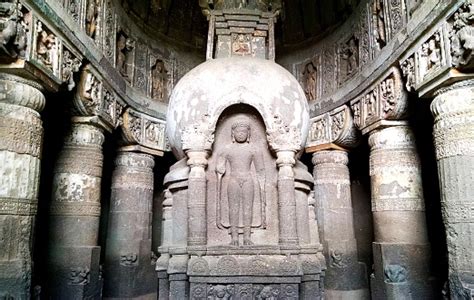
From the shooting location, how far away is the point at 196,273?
5250mm

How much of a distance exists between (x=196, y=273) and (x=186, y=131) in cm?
200

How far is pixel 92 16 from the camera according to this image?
24.2ft

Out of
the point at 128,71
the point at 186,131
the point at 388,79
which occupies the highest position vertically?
the point at 128,71

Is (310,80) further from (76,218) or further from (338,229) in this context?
(76,218)

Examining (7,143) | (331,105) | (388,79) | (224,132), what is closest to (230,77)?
(224,132)

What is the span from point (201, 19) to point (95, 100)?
5.72 metres

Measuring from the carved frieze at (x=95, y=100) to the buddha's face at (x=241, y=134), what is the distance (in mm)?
2615

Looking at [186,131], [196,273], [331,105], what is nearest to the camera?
[196,273]

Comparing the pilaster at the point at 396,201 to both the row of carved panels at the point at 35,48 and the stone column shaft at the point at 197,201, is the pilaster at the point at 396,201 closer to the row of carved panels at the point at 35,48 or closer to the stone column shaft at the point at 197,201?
the stone column shaft at the point at 197,201

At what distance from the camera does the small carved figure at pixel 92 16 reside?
285 inches

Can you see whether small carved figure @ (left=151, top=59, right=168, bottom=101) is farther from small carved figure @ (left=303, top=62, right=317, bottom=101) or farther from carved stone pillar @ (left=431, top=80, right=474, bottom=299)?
carved stone pillar @ (left=431, top=80, right=474, bottom=299)

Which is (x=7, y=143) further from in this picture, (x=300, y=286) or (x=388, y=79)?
(x=388, y=79)

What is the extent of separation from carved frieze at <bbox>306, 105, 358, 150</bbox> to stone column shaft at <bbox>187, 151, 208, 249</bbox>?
4.08 m

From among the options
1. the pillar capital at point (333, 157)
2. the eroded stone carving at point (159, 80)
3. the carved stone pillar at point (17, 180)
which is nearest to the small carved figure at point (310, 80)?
the pillar capital at point (333, 157)
